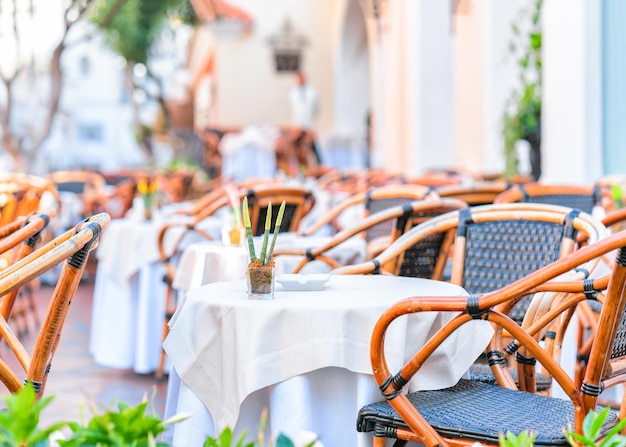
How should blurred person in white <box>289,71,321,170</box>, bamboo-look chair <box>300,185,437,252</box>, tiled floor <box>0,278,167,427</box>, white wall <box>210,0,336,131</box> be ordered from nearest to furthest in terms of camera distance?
tiled floor <box>0,278,167,427</box> < bamboo-look chair <box>300,185,437,252</box> < blurred person in white <box>289,71,321,170</box> < white wall <box>210,0,336,131</box>

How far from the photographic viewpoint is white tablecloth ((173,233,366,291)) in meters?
3.79

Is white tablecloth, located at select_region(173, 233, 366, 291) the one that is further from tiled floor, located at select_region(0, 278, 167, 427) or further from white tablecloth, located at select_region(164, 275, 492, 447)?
white tablecloth, located at select_region(164, 275, 492, 447)

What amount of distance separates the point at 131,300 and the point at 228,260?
5.12 feet

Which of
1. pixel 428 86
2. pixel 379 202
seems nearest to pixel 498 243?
pixel 379 202

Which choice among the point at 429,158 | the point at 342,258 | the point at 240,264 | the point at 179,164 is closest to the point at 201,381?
the point at 240,264

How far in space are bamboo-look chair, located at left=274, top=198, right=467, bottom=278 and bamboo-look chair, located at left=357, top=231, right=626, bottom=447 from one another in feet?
4.63

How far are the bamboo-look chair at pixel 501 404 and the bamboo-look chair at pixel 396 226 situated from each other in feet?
4.63

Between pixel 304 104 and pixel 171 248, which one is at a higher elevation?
pixel 304 104

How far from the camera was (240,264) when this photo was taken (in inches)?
150

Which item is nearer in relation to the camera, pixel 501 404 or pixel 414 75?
pixel 501 404

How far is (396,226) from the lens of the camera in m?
3.98

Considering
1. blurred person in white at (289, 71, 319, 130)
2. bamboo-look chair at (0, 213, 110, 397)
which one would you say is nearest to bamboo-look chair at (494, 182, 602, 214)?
bamboo-look chair at (0, 213, 110, 397)

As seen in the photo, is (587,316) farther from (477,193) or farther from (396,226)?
(477,193)

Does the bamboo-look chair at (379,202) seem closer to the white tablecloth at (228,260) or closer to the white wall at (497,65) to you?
the white tablecloth at (228,260)
